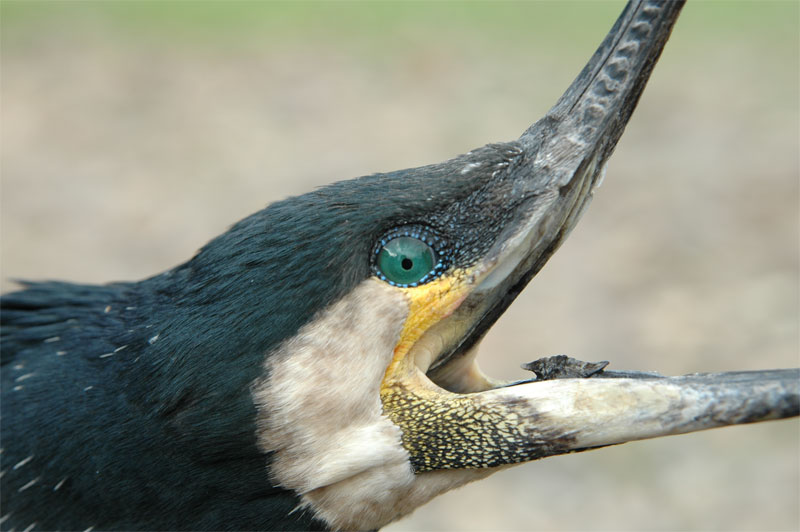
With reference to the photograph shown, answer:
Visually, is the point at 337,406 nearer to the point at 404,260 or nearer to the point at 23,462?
the point at 404,260

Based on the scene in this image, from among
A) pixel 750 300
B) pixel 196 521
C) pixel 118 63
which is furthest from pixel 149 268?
pixel 196 521

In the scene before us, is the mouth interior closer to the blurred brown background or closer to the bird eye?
the bird eye

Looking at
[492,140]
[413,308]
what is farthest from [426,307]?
[492,140]

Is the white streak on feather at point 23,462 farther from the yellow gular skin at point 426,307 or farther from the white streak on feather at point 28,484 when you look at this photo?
the yellow gular skin at point 426,307

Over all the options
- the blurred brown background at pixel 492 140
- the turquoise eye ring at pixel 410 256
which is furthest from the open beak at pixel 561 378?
the blurred brown background at pixel 492 140

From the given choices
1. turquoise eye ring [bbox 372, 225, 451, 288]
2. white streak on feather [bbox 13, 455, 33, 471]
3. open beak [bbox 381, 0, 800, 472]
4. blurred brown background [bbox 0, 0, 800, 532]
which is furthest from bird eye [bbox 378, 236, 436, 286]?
blurred brown background [bbox 0, 0, 800, 532]

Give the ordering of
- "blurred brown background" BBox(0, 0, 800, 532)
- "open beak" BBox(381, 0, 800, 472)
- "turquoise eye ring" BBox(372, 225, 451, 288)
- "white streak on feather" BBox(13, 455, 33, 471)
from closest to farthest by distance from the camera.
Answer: "open beak" BBox(381, 0, 800, 472), "turquoise eye ring" BBox(372, 225, 451, 288), "white streak on feather" BBox(13, 455, 33, 471), "blurred brown background" BBox(0, 0, 800, 532)
